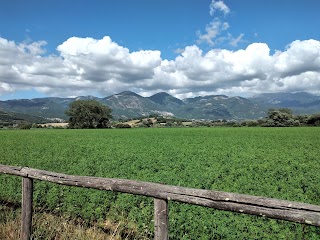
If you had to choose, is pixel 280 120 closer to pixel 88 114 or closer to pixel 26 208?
pixel 88 114

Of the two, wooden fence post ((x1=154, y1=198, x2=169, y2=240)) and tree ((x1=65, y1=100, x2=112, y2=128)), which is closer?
wooden fence post ((x1=154, y1=198, x2=169, y2=240))

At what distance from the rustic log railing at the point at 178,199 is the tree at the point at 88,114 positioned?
105m

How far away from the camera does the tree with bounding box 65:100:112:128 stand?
108875 millimetres

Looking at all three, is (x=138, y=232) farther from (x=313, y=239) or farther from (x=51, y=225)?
(x=313, y=239)

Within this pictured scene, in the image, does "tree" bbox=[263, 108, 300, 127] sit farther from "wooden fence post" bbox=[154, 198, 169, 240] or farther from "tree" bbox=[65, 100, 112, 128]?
"wooden fence post" bbox=[154, 198, 169, 240]

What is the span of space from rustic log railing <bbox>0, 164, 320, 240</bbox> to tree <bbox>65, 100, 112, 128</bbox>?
105 m

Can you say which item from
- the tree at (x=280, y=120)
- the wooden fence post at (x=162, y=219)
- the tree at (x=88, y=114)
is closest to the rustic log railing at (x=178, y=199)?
the wooden fence post at (x=162, y=219)

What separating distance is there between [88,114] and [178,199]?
352 feet

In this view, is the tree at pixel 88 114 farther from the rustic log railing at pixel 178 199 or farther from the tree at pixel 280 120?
the rustic log railing at pixel 178 199

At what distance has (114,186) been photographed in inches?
204

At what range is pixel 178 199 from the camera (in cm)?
446

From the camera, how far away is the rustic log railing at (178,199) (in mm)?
3582

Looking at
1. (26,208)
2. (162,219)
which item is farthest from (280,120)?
(162,219)

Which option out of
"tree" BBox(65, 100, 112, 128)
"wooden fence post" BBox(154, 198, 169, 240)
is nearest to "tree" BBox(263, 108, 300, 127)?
"tree" BBox(65, 100, 112, 128)
